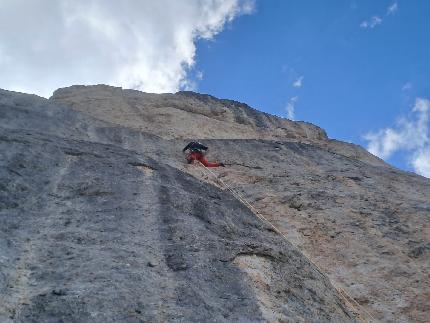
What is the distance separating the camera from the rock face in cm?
575

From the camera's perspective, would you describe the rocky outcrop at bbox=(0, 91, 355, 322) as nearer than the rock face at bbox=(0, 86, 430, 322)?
Yes

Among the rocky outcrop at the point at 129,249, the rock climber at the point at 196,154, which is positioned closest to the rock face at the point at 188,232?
the rocky outcrop at the point at 129,249

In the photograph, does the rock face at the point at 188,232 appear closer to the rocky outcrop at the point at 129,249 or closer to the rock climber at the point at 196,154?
the rocky outcrop at the point at 129,249

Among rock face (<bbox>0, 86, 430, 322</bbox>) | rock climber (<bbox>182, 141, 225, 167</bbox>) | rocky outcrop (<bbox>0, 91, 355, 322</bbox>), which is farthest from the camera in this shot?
rock climber (<bbox>182, 141, 225, 167</bbox>)

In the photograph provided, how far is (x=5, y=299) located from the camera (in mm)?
5156

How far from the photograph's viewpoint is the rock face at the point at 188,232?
575cm

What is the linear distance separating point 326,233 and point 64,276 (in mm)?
5877

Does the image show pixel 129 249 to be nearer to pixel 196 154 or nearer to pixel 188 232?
pixel 188 232

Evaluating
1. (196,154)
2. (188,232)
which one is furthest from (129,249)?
(196,154)

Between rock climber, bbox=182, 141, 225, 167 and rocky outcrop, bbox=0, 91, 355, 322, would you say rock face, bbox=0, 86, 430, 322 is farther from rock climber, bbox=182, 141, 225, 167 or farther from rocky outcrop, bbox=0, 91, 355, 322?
rock climber, bbox=182, 141, 225, 167

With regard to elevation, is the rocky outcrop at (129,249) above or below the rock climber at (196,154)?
below

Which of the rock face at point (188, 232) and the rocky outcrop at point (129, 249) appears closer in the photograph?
the rocky outcrop at point (129, 249)

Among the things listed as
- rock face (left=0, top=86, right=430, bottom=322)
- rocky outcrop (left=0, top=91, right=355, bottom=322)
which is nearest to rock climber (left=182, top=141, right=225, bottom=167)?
rock face (left=0, top=86, right=430, bottom=322)

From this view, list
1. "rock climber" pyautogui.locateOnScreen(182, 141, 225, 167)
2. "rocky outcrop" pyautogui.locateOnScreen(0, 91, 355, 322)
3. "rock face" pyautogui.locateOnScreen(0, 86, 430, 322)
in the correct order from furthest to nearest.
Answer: "rock climber" pyautogui.locateOnScreen(182, 141, 225, 167)
"rock face" pyautogui.locateOnScreen(0, 86, 430, 322)
"rocky outcrop" pyautogui.locateOnScreen(0, 91, 355, 322)
